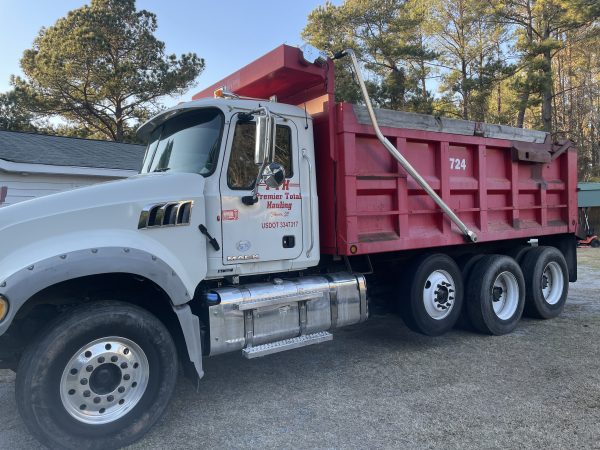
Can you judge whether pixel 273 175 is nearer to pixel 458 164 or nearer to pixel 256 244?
pixel 256 244

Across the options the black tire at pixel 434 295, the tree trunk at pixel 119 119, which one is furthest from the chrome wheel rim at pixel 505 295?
the tree trunk at pixel 119 119

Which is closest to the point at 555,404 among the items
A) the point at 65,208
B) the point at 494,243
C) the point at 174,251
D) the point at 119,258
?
the point at 494,243

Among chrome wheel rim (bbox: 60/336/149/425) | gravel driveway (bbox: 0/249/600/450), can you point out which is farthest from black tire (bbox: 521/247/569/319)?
chrome wheel rim (bbox: 60/336/149/425)

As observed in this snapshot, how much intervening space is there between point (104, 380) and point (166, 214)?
1.33 metres

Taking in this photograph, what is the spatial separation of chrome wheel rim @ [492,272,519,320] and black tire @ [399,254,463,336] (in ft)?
2.59

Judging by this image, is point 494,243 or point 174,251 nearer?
point 174,251

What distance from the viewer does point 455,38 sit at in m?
29.9

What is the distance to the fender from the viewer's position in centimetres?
309

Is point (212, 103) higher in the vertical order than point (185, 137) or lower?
higher

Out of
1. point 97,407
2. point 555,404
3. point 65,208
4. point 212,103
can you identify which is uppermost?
point 212,103

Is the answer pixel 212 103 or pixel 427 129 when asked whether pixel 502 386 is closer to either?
pixel 427 129

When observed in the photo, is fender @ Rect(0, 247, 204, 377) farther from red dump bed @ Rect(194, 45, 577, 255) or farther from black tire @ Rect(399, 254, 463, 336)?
black tire @ Rect(399, 254, 463, 336)

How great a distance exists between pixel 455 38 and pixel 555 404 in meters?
30.1

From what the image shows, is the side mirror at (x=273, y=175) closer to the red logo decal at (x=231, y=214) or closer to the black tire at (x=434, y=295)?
the red logo decal at (x=231, y=214)
